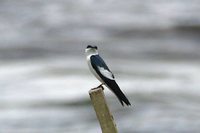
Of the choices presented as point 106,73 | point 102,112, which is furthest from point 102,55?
point 102,112

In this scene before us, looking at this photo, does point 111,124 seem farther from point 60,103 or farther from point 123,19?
point 123,19

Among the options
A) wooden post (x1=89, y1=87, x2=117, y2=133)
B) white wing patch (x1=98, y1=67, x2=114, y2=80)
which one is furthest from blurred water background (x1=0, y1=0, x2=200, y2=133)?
wooden post (x1=89, y1=87, x2=117, y2=133)

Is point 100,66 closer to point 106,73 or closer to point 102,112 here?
point 106,73

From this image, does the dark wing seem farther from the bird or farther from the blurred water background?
the blurred water background

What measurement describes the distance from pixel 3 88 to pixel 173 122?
348cm

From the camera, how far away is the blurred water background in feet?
37.1

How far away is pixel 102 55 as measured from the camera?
49.5 ft

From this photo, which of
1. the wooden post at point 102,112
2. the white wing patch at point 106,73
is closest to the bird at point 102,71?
the white wing patch at point 106,73

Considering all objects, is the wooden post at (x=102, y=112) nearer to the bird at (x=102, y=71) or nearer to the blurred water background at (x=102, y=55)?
the bird at (x=102, y=71)

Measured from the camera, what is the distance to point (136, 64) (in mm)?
14578

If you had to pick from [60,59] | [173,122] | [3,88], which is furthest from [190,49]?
[173,122]

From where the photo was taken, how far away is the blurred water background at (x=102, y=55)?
1131 cm

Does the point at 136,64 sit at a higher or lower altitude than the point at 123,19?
lower

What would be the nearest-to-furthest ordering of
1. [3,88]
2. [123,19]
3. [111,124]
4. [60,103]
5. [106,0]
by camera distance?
1. [111,124]
2. [60,103]
3. [3,88]
4. [123,19]
5. [106,0]
